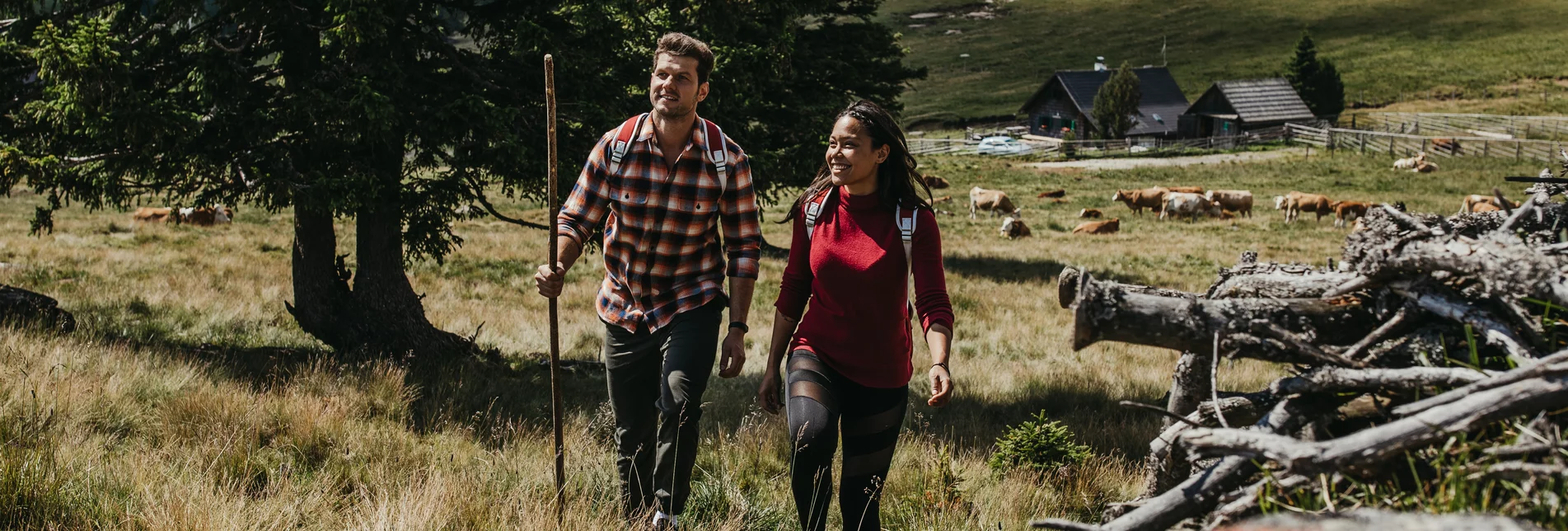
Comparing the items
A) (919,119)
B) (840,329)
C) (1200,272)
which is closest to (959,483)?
(840,329)

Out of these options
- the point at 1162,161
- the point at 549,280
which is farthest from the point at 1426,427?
the point at 1162,161

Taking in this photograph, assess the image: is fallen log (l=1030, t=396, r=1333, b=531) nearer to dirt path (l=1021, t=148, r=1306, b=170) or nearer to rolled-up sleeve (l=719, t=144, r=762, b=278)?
rolled-up sleeve (l=719, t=144, r=762, b=278)

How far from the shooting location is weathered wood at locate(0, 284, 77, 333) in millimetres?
7746

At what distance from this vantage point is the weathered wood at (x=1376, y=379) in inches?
83.7

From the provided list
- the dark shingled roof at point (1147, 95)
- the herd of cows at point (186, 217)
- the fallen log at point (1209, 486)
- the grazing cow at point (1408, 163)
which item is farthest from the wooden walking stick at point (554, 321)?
the dark shingled roof at point (1147, 95)

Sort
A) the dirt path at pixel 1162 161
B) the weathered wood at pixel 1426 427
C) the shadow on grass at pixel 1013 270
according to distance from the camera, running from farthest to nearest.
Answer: the dirt path at pixel 1162 161, the shadow on grass at pixel 1013 270, the weathered wood at pixel 1426 427

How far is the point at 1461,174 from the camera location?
39.4 metres

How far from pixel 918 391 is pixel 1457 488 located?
6551 millimetres

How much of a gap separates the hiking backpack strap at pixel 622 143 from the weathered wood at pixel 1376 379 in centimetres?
261

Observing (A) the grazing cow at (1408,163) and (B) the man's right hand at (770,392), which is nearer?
(B) the man's right hand at (770,392)

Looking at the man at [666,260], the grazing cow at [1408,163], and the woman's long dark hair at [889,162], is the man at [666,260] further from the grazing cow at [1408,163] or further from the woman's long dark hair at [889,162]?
the grazing cow at [1408,163]

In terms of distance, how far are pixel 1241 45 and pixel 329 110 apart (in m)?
117

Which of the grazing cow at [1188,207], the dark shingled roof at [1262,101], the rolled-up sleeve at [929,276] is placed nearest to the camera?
the rolled-up sleeve at [929,276]

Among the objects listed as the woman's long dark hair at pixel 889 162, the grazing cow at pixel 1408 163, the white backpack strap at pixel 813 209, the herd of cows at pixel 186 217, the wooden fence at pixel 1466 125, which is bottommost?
the herd of cows at pixel 186 217
